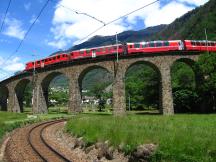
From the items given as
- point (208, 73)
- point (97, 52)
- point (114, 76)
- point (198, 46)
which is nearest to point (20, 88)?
point (97, 52)

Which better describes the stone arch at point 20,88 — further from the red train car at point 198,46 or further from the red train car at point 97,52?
the red train car at point 198,46

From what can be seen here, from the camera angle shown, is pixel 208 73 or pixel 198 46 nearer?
pixel 208 73

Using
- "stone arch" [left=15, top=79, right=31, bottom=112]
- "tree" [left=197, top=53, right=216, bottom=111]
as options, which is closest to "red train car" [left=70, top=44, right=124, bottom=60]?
"tree" [left=197, top=53, right=216, bottom=111]

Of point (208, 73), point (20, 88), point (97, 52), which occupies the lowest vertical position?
point (208, 73)

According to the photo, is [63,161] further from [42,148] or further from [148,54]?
[148,54]

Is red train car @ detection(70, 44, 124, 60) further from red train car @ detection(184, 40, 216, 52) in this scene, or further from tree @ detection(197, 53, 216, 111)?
tree @ detection(197, 53, 216, 111)

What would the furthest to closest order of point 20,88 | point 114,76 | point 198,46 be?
point 20,88 < point 198,46 < point 114,76

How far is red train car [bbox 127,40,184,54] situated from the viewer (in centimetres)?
5494

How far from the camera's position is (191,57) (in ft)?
186

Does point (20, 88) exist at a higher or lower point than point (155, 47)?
lower

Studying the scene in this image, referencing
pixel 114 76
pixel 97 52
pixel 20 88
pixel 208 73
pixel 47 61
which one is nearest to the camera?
pixel 208 73

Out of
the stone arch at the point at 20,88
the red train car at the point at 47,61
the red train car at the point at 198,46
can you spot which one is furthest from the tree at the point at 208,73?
the stone arch at the point at 20,88

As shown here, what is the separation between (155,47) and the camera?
55.0m

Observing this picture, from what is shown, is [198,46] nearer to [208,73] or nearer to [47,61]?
[208,73]
